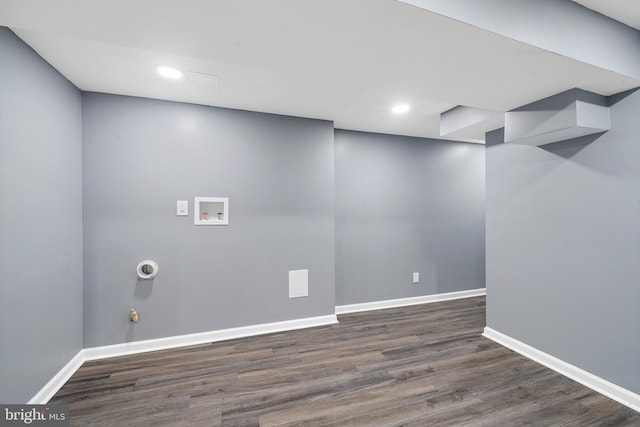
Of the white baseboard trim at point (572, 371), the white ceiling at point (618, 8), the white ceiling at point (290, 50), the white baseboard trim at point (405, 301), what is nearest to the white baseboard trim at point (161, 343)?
the white baseboard trim at point (405, 301)

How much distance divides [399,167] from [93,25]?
10.7ft

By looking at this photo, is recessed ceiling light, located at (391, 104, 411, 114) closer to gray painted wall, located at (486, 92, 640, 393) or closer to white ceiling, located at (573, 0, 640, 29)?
gray painted wall, located at (486, 92, 640, 393)

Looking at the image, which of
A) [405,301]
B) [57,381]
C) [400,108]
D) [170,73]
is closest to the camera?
[57,381]

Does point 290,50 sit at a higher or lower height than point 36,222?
higher

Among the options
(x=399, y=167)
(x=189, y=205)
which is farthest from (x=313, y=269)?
(x=399, y=167)

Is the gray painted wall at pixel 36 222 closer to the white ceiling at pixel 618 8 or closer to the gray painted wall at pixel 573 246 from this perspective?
the white ceiling at pixel 618 8

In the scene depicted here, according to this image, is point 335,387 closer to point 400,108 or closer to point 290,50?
point 290,50

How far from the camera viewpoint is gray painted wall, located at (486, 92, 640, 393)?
1718 millimetres

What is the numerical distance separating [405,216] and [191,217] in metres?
2.72

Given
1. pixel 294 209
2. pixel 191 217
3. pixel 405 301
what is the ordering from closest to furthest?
pixel 191 217 < pixel 294 209 < pixel 405 301

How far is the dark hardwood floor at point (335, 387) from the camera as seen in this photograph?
1598 millimetres

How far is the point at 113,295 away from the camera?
7.53 feet

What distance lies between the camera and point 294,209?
287cm

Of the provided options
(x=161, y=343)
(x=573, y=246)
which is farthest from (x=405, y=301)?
(x=161, y=343)
